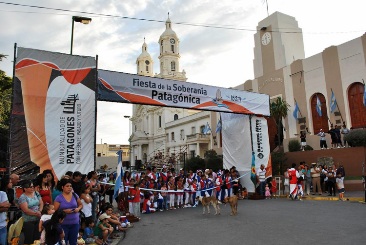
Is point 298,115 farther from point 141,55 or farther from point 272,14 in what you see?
point 141,55

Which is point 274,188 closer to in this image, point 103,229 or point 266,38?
point 103,229

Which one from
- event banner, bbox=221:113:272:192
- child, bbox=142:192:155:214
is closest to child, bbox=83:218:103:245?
child, bbox=142:192:155:214

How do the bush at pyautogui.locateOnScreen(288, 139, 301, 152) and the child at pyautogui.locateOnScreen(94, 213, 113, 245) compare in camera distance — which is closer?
the child at pyautogui.locateOnScreen(94, 213, 113, 245)

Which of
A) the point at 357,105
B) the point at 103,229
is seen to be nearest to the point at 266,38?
the point at 357,105

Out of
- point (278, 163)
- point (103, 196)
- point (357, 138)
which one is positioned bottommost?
point (103, 196)

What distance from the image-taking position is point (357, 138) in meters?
19.3

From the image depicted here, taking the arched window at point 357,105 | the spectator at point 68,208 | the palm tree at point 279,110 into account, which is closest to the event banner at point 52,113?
the spectator at point 68,208

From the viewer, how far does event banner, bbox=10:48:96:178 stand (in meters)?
9.09

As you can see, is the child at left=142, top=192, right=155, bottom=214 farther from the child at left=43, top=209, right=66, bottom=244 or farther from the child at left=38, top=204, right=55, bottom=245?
the child at left=43, top=209, right=66, bottom=244

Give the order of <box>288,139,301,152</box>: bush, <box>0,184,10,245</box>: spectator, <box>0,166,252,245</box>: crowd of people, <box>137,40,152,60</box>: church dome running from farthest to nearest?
<box>137,40,152,60</box>: church dome, <box>288,139,301,152</box>: bush, <box>0,166,252,245</box>: crowd of people, <box>0,184,10,245</box>: spectator

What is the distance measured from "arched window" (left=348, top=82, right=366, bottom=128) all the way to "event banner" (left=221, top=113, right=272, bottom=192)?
37.2 ft

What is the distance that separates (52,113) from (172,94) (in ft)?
17.6

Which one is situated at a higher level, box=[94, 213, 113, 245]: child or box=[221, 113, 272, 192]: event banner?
box=[221, 113, 272, 192]: event banner

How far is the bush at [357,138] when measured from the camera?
62.7 ft
